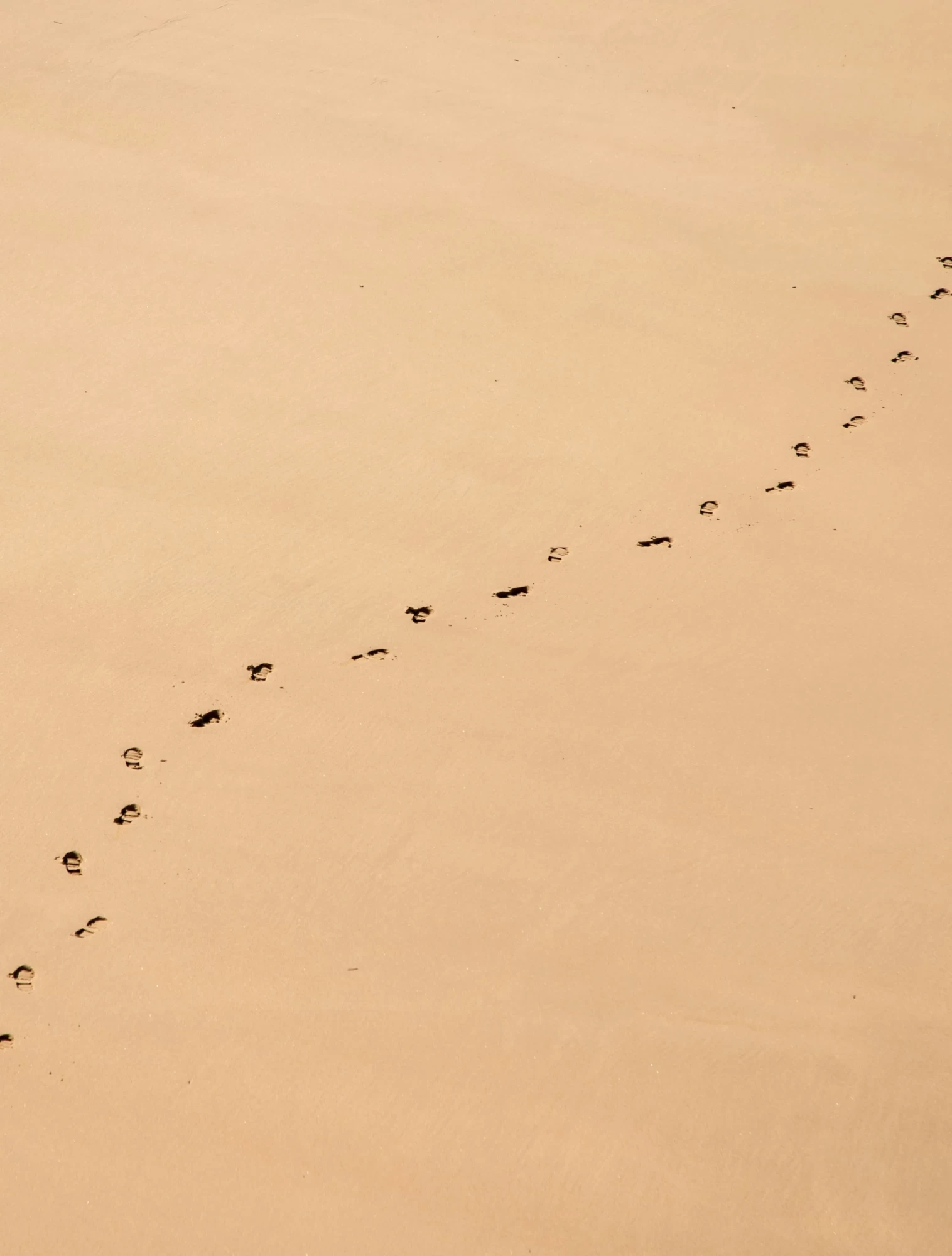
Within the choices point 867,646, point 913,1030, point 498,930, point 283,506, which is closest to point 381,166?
point 283,506

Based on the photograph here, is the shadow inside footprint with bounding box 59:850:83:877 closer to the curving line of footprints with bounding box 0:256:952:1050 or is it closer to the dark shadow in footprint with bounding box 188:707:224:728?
the curving line of footprints with bounding box 0:256:952:1050

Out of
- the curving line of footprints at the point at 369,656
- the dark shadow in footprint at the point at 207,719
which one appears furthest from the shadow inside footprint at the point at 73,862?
the dark shadow in footprint at the point at 207,719

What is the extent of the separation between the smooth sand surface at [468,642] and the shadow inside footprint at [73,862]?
0.14 feet

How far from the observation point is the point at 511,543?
349cm

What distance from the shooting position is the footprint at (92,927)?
2863mm

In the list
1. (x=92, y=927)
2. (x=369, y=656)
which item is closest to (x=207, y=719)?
(x=369, y=656)

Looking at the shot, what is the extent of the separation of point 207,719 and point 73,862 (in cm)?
49

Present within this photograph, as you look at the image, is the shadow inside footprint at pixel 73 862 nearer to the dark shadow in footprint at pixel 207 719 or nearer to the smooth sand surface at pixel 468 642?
the smooth sand surface at pixel 468 642

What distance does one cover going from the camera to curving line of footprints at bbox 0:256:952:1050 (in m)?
2.83

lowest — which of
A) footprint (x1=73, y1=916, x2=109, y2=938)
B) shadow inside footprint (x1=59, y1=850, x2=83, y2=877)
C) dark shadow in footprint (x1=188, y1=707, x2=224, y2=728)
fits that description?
footprint (x1=73, y1=916, x2=109, y2=938)

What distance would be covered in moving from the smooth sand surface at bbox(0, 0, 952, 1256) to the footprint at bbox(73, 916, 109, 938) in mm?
19

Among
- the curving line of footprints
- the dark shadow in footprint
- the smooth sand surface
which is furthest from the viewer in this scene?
the dark shadow in footprint

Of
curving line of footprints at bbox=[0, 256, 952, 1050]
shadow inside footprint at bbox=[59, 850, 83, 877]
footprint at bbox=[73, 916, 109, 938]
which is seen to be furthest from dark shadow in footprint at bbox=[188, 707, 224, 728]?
footprint at bbox=[73, 916, 109, 938]

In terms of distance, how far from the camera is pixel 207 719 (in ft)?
10.3
